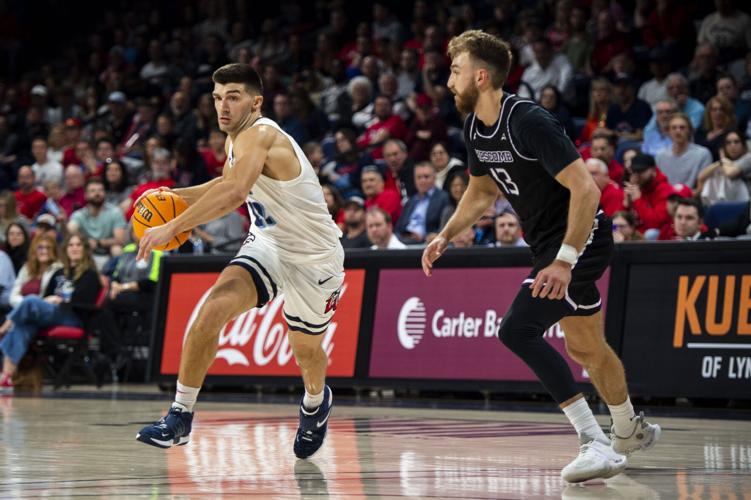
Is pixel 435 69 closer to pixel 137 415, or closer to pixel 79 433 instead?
pixel 137 415

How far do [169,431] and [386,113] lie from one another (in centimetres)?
1163

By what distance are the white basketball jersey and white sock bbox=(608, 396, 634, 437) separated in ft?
6.04

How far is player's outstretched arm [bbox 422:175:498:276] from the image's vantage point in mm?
6715

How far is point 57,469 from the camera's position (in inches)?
249

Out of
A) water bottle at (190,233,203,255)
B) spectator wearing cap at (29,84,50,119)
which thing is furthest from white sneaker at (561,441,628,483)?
spectator wearing cap at (29,84,50,119)

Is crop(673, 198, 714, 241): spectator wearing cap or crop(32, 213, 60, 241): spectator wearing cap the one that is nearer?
crop(673, 198, 714, 241): spectator wearing cap

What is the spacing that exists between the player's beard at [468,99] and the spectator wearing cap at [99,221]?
11618mm

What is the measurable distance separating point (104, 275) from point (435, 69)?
5384 millimetres

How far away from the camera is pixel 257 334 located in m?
13.5

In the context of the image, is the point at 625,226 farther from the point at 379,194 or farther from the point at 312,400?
the point at 312,400

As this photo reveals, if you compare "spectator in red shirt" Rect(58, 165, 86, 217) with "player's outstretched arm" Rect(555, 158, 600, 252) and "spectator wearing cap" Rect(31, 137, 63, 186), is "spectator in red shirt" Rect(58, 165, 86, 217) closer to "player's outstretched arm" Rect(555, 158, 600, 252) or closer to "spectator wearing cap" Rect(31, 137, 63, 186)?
"spectator wearing cap" Rect(31, 137, 63, 186)

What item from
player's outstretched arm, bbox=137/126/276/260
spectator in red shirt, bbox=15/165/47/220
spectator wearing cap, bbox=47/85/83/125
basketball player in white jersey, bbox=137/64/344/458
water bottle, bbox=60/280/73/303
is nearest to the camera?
player's outstretched arm, bbox=137/126/276/260

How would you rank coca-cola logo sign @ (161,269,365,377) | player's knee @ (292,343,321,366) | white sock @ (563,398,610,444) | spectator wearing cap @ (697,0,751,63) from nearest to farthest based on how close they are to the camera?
white sock @ (563,398,610,444), player's knee @ (292,343,321,366), coca-cola logo sign @ (161,269,365,377), spectator wearing cap @ (697,0,751,63)

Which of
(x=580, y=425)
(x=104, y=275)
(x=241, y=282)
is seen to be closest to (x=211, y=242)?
(x=104, y=275)
